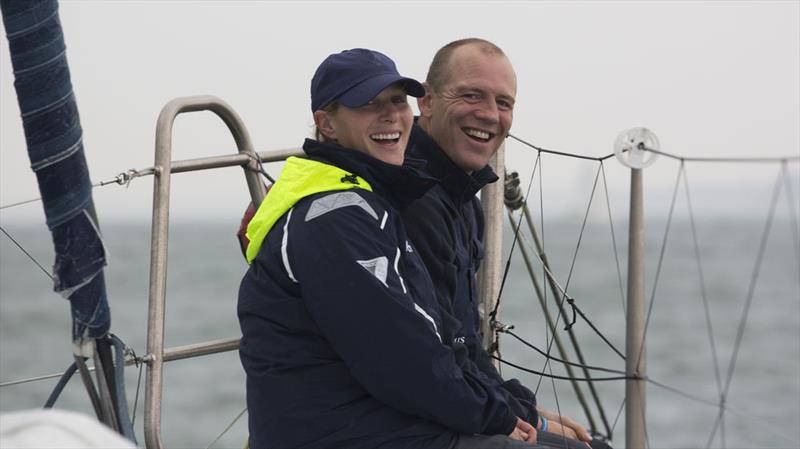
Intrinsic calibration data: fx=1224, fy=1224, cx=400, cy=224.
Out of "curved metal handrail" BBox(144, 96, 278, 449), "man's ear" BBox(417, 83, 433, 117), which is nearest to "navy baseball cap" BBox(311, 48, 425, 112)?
"man's ear" BBox(417, 83, 433, 117)

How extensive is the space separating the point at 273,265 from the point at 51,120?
46cm

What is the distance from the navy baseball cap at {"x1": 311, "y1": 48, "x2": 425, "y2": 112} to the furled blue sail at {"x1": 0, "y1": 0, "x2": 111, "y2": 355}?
512mm

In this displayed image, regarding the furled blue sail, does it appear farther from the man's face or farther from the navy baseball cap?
the man's face

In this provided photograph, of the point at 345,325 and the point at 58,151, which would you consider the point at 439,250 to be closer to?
the point at 345,325

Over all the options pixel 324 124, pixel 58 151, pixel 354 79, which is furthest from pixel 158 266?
pixel 58 151

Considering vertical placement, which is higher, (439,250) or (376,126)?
(376,126)

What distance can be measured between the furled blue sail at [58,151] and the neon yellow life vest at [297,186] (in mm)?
293

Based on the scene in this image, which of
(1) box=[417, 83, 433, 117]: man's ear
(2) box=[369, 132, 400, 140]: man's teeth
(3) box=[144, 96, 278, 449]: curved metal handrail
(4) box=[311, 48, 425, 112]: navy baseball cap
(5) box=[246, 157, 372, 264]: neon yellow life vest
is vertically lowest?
(3) box=[144, 96, 278, 449]: curved metal handrail

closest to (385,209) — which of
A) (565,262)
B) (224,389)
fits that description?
(224,389)

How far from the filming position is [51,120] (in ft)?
6.34

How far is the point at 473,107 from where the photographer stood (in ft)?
8.95

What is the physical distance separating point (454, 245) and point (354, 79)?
0.42 meters

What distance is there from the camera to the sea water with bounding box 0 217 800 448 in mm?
13578

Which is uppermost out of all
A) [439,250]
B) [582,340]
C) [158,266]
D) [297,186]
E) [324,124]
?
[324,124]
